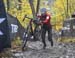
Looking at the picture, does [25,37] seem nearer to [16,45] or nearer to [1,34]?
[16,45]

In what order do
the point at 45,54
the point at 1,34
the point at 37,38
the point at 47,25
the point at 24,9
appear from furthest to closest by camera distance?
the point at 24,9 < the point at 37,38 < the point at 47,25 < the point at 45,54 < the point at 1,34

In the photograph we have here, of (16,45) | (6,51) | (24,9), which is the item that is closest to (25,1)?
(24,9)

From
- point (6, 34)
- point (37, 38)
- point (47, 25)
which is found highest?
point (6, 34)

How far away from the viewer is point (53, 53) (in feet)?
43.9

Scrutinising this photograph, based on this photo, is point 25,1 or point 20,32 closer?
point 20,32

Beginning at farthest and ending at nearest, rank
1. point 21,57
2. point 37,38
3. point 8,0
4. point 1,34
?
point 8,0 < point 37,38 < point 21,57 < point 1,34

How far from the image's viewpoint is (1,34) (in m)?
7.03

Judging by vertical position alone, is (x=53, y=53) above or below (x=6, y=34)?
below

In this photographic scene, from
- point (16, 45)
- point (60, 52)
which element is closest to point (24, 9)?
point (16, 45)

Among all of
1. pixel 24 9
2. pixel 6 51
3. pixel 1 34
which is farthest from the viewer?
pixel 24 9

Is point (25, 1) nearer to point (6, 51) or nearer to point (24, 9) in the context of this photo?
point (24, 9)

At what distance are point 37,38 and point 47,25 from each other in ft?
12.0

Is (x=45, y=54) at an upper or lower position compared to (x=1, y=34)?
lower

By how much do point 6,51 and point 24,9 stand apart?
17.9 m
